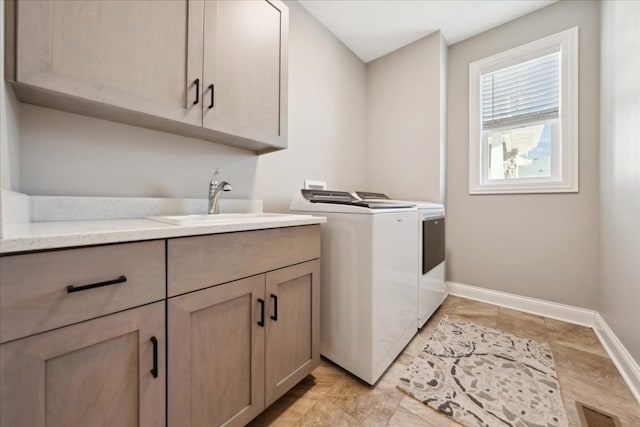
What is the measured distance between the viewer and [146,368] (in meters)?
0.71

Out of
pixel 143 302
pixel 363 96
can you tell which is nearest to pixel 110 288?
pixel 143 302

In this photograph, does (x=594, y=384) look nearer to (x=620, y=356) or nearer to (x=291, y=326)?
(x=620, y=356)

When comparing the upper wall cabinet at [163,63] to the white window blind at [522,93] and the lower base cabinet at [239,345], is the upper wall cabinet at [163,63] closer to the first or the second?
the lower base cabinet at [239,345]

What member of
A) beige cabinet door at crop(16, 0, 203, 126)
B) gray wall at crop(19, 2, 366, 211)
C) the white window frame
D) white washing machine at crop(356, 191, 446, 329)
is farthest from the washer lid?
the white window frame

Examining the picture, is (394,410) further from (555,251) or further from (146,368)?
(555,251)

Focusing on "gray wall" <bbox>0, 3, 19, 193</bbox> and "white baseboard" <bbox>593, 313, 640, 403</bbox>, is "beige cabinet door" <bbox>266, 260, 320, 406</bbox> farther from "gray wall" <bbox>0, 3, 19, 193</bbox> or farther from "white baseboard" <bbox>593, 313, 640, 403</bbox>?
"white baseboard" <bbox>593, 313, 640, 403</bbox>

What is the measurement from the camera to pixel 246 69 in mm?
1290

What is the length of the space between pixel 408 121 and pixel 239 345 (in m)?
2.56

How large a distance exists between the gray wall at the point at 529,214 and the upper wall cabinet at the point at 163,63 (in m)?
2.01

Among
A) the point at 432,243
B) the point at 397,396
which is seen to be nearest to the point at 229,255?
the point at 397,396

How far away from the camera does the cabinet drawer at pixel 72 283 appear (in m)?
0.53

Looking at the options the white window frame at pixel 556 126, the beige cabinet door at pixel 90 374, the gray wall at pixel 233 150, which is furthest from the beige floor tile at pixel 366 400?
the white window frame at pixel 556 126

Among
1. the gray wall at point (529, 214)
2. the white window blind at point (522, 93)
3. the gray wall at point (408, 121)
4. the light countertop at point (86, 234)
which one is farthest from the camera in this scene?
the gray wall at point (408, 121)

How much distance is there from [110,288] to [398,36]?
118 inches
